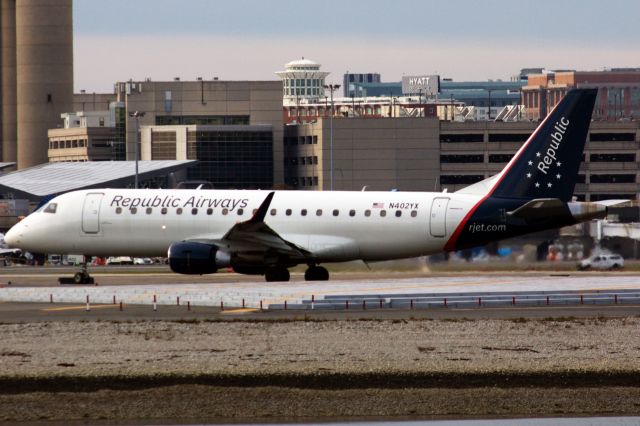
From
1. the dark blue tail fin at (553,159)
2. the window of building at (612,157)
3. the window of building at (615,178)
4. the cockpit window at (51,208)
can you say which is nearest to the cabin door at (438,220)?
the dark blue tail fin at (553,159)

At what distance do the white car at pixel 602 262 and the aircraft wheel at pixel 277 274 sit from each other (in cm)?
1549

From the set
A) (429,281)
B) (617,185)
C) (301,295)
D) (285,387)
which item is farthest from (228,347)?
(617,185)

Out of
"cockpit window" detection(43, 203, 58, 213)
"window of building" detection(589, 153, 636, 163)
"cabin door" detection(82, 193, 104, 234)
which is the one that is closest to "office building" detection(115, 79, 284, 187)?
"window of building" detection(589, 153, 636, 163)

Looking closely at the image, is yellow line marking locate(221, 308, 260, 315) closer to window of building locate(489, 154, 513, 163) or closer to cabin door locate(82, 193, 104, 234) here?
cabin door locate(82, 193, 104, 234)

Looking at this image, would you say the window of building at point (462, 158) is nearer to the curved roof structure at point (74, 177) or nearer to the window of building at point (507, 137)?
the window of building at point (507, 137)

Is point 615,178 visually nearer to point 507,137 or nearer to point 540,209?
point 507,137

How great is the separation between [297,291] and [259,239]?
7557 mm

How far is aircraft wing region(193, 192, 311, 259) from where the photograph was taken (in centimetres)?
5909

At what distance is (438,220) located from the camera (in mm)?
59844

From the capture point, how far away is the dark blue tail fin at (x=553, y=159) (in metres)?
60.4

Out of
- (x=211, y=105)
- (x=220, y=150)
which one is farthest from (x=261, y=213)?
(x=211, y=105)

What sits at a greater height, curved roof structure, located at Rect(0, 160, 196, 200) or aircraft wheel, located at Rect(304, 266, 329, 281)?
curved roof structure, located at Rect(0, 160, 196, 200)

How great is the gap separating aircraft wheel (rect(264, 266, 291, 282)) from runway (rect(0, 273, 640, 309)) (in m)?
1.35

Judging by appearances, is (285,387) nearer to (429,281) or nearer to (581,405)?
(581,405)
